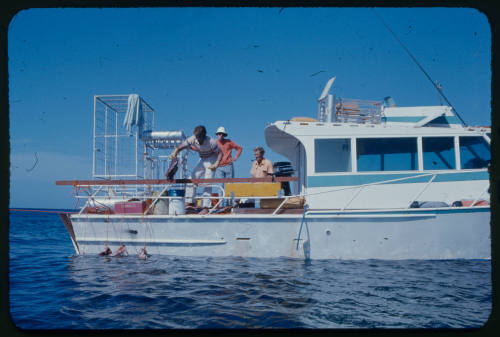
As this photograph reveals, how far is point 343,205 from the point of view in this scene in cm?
654

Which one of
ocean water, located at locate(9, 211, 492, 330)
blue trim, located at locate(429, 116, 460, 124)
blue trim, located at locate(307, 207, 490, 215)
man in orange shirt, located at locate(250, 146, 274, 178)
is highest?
blue trim, located at locate(429, 116, 460, 124)

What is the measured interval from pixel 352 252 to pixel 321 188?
145 cm

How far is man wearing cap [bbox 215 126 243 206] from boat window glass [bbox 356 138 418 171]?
2697 mm

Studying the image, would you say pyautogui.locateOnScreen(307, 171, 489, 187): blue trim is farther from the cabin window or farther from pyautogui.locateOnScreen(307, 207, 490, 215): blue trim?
pyautogui.locateOnScreen(307, 207, 490, 215): blue trim

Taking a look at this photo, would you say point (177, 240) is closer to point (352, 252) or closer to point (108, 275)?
point (108, 275)

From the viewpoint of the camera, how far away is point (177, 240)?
247 inches

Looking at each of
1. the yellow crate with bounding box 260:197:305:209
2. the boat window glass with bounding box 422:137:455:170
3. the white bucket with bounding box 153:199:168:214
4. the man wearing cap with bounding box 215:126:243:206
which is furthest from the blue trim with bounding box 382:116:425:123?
the white bucket with bounding box 153:199:168:214

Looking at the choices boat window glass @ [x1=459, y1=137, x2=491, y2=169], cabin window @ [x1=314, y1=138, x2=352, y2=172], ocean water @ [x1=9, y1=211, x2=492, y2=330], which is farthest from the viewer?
cabin window @ [x1=314, y1=138, x2=352, y2=172]

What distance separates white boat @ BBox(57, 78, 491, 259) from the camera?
5840mm

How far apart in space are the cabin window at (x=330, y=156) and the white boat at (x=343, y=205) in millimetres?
22

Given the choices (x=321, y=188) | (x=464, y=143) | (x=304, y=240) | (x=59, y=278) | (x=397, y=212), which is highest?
(x=464, y=143)

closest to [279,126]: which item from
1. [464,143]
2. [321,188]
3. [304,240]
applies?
[321,188]

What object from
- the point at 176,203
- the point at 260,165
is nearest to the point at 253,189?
the point at 260,165

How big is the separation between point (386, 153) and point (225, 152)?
11.6 ft
